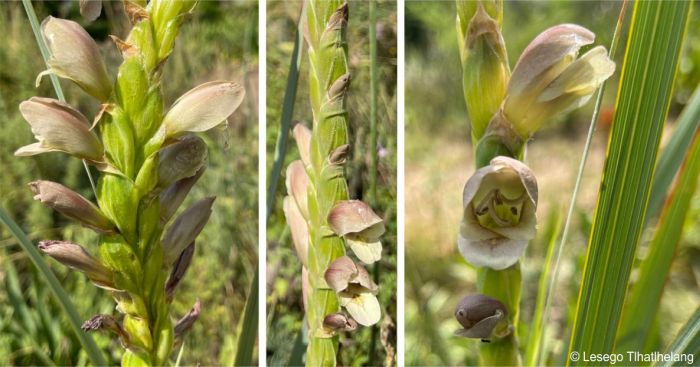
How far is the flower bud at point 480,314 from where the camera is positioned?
1.75 ft

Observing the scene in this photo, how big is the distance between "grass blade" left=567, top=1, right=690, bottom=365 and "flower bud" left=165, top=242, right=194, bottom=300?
34cm

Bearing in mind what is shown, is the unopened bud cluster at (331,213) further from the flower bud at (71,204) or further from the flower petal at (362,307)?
the flower bud at (71,204)

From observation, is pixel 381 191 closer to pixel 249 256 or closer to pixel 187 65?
pixel 249 256

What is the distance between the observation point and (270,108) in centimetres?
101

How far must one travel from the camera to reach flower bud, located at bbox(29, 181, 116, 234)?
54 cm

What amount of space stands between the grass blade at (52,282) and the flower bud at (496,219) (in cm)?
35

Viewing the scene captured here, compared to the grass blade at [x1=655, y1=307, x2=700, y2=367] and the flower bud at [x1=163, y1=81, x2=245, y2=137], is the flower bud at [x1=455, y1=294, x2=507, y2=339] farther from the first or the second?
the flower bud at [x1=163, y1=81, x2=245, y2=137]

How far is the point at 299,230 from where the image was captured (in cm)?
76

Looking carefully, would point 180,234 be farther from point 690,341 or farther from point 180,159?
point 690,341

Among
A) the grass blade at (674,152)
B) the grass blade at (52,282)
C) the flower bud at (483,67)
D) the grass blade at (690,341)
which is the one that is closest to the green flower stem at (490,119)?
the flower bud at (483,67)

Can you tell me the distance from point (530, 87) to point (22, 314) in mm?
1039

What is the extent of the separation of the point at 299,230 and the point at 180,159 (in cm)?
22

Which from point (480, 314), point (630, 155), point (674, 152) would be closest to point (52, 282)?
point (480, 314)

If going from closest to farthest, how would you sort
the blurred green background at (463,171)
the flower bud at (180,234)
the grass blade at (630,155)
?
the grass blade at (630,155) < the flower bud at (180,234) < the blurred green background at (463,171)
